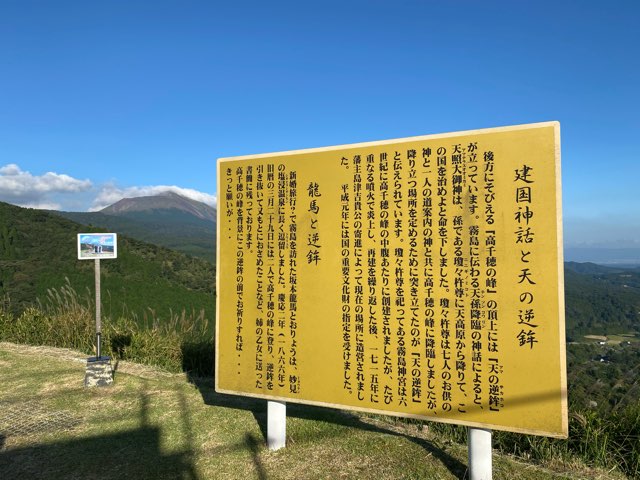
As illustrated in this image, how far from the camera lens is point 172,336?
7664 millimetres

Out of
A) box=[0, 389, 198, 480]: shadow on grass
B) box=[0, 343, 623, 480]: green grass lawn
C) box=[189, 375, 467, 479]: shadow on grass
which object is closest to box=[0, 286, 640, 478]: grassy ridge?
box=[0, 343, 623, 480]: green grass lawn

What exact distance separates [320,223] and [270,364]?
54.1 inches

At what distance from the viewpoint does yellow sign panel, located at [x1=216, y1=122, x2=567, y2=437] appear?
2.95 meters

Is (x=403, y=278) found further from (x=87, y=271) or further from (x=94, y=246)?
(x=87, y=271)

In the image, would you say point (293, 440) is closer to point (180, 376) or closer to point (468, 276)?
point (468, 276)

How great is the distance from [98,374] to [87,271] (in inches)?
826

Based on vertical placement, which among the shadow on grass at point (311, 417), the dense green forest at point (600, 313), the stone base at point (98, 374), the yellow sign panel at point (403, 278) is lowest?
the dense green forest at point (600, 313)

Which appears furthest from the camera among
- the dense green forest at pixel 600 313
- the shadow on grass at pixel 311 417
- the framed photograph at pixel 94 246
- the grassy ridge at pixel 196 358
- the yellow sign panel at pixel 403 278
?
the dense green forest at pixel 600 313

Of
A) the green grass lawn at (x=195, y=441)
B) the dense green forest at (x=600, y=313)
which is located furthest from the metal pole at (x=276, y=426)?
the dense green forest at (x=600, y=313)

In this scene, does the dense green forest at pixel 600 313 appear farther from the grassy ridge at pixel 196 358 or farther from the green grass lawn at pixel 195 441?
the green grass lawn at pixel 195 441

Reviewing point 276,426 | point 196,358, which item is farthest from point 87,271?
point 276,426

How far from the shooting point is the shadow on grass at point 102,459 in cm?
353

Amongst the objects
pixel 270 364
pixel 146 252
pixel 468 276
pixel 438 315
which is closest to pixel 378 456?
pixel 270 364

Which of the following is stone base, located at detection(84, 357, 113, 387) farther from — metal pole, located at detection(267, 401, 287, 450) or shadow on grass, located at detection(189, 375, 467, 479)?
metal pole, located at detection(267, 401, 287, 450)
